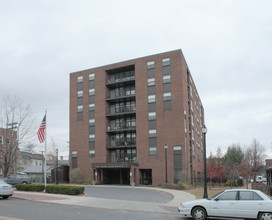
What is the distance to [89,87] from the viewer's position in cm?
4862

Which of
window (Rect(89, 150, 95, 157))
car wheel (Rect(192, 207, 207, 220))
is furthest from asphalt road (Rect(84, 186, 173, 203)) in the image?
window (Rect(89, 150, 95, 157))

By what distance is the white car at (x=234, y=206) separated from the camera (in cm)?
1112

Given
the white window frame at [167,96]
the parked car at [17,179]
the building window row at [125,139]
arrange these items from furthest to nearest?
the building window row at [125,139], the white window frame at [167,96], the parked car at [17,179]

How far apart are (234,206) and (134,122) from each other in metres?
34.7

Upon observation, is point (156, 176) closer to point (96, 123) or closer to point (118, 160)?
point (118, 160)

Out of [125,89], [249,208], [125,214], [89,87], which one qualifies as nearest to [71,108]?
[89,87]

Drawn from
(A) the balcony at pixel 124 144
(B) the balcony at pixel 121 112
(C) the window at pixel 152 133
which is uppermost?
(B) the balcony at pixel 121 112

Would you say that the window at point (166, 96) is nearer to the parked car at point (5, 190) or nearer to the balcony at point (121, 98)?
the balcony at point (121, 98)

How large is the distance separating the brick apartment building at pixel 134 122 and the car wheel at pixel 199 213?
1019 inches

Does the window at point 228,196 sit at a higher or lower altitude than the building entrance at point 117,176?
higher

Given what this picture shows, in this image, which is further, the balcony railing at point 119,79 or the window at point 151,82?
the balcony railing at point 119,79

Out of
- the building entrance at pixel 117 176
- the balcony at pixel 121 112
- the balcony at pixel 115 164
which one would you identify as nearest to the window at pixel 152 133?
the balcony at pixel 121 112

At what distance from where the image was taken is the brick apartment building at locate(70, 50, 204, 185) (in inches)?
1594

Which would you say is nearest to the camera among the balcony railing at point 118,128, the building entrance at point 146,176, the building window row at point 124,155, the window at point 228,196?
the window at point 228,196
